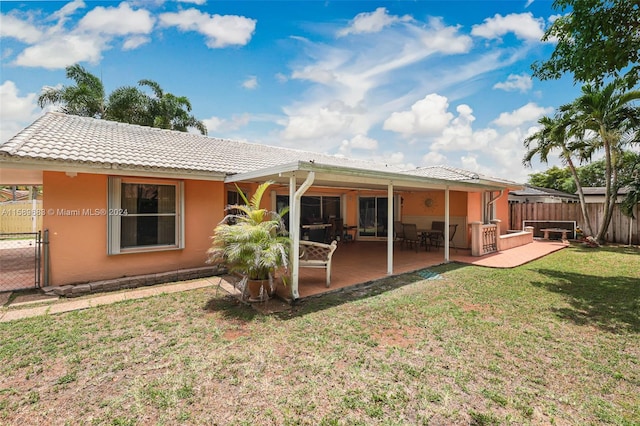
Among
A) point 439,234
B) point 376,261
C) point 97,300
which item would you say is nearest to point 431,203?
point 439,234

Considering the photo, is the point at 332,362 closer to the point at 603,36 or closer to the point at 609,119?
the point at 603,36

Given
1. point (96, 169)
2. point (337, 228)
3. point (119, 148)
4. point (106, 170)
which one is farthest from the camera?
point (337, 228)

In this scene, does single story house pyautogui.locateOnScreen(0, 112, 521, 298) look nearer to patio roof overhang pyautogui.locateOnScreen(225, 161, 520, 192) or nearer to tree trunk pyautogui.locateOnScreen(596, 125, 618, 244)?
patio roof overhang pyautogui.locateOnScreen(225, 161, 520, 192)

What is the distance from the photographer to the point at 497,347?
4.29 metres

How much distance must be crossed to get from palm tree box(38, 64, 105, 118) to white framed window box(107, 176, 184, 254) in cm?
1762

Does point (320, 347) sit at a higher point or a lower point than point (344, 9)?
lower

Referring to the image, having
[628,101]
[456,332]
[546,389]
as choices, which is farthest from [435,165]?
[546,389]

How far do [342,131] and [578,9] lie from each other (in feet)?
48.9

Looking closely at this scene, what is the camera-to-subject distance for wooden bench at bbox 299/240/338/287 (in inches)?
276

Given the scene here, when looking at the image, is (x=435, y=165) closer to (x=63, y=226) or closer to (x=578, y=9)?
(x=578, y=9)

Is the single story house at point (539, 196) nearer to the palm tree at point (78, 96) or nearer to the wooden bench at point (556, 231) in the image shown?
the wooden bench at point (556, 231)

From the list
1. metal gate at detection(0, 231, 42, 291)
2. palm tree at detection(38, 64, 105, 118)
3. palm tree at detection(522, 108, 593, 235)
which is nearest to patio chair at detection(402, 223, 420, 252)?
palm tree at detection(522, 108, 593, 235)

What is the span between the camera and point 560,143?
50.9 ft

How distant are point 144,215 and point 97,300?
240cm
